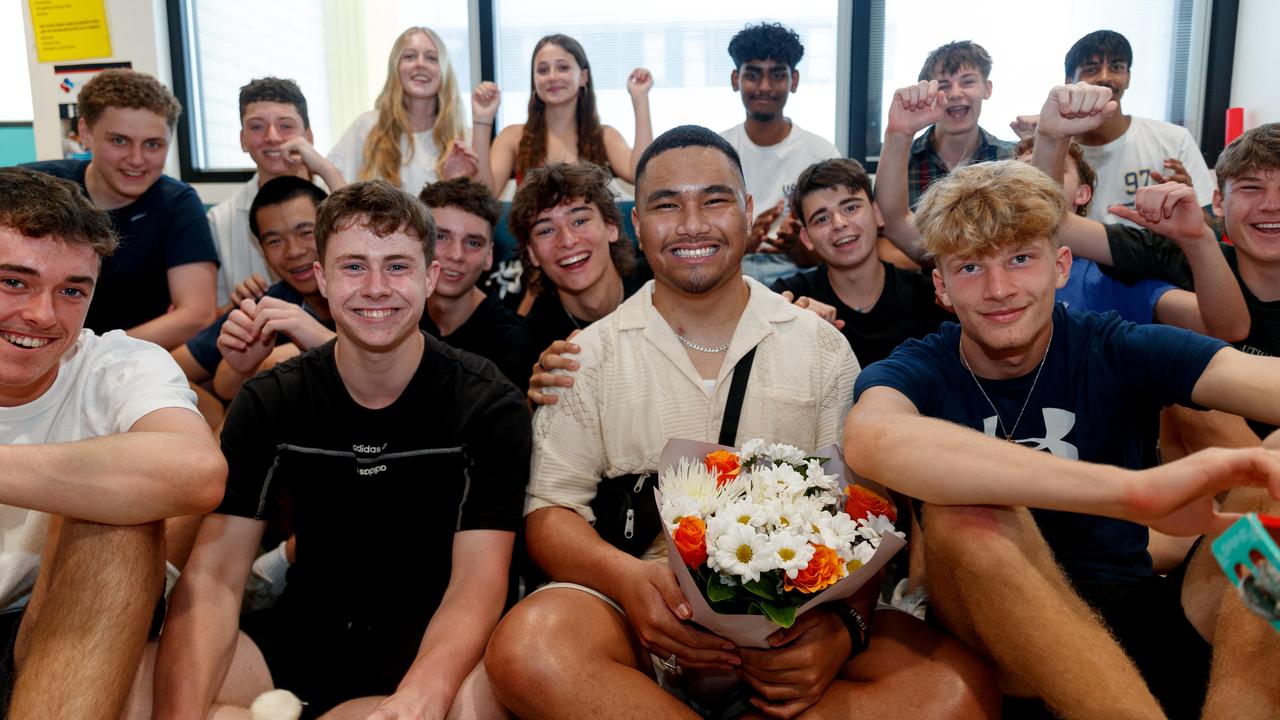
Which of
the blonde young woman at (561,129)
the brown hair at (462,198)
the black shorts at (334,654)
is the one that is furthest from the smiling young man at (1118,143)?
the black shorts at (334,654)

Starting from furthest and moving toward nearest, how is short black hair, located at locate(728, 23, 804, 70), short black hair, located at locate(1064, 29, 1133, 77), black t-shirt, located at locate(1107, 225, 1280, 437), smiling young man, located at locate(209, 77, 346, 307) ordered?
short black hair, located at locate(728, 23, 804, 70) → short black hair, located at locate(1064, 29, 1133, 77) → smiling young man, located at locate(209, 77, 346, 307) → black t-shirt, located at locate(1107, 225, 1280, 437)

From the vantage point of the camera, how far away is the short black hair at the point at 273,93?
3.94 meters

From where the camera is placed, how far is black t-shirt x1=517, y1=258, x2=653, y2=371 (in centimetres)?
289

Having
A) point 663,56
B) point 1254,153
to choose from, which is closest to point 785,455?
point 1254,153

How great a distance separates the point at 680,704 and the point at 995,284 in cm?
111

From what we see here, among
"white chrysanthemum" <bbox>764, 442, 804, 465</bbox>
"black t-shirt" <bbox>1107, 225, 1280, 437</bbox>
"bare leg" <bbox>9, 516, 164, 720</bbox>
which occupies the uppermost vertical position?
"black t-shirt" <bbox>1107, 225, 1280, 437</bbox>

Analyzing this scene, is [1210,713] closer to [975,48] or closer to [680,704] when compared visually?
[680,704]

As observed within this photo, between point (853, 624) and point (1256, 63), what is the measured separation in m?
4.92

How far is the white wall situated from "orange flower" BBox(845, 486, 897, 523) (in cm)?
438

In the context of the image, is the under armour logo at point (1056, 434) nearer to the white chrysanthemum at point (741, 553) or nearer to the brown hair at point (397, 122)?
the white chrysanthemum at point (741, 553)

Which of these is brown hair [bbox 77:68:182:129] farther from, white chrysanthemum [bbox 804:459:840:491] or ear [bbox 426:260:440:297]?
white chrysanthemum [bbox 804:459:840:491]

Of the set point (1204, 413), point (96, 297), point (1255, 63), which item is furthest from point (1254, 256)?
point (96, 297)

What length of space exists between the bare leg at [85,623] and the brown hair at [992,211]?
182 centimetres

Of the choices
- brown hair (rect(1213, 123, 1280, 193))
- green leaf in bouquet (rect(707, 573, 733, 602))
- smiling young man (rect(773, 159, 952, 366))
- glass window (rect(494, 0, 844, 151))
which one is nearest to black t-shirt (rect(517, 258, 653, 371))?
smiling young man (rect(773, 159, 952, 366))
